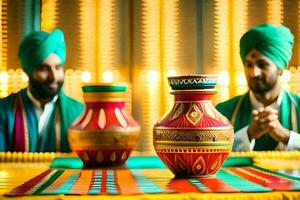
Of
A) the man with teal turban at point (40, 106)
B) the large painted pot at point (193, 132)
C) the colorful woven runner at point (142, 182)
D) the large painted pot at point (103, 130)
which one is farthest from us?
the man with teal turban at point (40, 106)

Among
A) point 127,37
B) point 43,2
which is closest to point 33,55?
point 43,2

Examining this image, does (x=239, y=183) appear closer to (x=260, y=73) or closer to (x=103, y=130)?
(x=103, y=130)

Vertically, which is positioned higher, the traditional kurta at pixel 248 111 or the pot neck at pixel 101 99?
the pot neck at pixel 101 99

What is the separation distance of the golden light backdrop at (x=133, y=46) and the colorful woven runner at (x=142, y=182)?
1417 millimetres

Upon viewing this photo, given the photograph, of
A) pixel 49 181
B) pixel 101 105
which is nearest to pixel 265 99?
pixel 101 105

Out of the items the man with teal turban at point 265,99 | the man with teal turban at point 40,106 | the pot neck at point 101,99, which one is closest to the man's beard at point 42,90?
the man with teal turban at point 40,106

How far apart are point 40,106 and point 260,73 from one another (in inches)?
45.1

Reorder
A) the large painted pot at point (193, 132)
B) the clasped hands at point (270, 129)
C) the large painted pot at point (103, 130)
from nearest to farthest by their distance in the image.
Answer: the large painted pot at point (193, 132)
the large painted pot at point (103, 130)
the clasped hands at point (270, 129)

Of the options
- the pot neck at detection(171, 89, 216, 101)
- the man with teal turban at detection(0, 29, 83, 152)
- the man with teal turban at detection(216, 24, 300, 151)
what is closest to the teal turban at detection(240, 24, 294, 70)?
the man with teal turban at detection(216, 24, 300, 151)

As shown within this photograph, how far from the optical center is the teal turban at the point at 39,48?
2770 mm

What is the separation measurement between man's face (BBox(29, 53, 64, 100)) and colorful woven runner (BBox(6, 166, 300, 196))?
1.41m

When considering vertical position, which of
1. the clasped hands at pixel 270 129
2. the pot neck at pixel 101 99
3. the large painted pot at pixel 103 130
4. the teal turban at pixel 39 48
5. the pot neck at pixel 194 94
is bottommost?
the clasped hands at pixel 270 129

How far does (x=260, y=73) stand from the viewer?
2.87m

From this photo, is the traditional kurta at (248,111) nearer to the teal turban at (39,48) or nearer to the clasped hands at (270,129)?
the clasped hands at (270,129)
